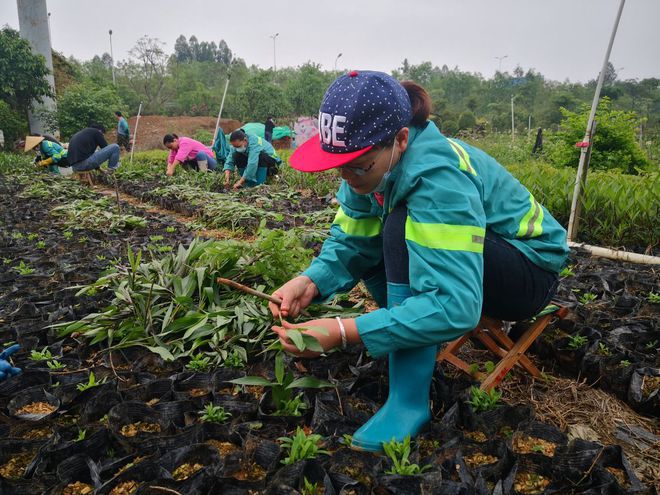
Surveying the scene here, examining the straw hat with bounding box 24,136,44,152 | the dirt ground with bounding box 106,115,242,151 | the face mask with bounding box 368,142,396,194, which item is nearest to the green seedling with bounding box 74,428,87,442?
the face mask with bounding box 368,142,396,194

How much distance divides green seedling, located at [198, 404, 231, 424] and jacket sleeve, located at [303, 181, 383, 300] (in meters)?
0.46

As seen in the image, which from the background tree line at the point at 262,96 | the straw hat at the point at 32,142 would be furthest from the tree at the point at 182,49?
the straw hat at the point at 32,142

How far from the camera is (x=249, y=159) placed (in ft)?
23.9

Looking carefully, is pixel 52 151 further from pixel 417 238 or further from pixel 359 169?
pixel 417 238

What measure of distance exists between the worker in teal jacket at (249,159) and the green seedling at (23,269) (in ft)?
13.8

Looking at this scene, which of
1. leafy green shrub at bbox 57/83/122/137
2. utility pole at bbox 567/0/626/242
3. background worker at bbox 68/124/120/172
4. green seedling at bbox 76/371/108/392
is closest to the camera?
green seedling at bbox 76/371/108/392

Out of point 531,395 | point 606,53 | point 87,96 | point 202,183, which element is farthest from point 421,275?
point 87,96

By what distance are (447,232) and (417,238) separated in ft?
0.25

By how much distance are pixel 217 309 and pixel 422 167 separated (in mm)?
1204

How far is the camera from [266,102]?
1059 inches

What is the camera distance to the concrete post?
52.3ft

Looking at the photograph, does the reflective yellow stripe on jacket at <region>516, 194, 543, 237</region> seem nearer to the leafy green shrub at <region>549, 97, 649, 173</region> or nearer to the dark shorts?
the dark shorts

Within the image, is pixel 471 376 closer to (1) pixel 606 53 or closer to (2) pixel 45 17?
(1) pixel 606 53

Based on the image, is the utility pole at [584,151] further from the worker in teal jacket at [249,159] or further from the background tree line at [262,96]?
the background tree line at [262,96]
